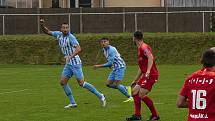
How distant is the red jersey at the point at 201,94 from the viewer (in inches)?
273

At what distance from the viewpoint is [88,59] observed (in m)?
39.4

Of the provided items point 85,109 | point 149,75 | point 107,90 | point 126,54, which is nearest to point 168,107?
point 85,109

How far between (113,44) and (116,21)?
5.13 m

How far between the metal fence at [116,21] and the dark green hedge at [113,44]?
381cm

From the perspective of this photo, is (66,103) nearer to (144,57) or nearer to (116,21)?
(144,57)

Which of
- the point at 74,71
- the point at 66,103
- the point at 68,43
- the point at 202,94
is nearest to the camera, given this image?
the point at 202,94

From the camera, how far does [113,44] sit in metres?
39.8

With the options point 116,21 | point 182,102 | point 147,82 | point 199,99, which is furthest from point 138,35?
point 116,21

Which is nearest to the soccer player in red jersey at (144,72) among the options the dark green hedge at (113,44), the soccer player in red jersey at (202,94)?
the soccer player in red jersey at (202,94)

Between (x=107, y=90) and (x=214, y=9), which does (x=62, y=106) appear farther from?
(x=214, y=9)

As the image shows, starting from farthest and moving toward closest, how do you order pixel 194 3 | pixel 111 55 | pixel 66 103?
pixel 194 3 < pixel 66 103 < pixel 111 55

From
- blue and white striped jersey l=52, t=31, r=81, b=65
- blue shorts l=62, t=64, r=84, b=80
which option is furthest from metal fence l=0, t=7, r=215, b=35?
blue and white striped jersey l=52, t=31, r=81, b=65

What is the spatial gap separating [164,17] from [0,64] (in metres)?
12.1

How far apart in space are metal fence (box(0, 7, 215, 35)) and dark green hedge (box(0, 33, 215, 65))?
3.81 metres
